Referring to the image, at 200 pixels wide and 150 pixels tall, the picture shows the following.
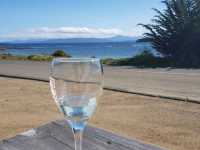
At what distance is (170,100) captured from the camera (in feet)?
31.2

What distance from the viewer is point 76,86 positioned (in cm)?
177

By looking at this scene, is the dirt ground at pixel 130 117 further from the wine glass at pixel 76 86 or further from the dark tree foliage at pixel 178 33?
the dark tree foliage at pixel 178 33

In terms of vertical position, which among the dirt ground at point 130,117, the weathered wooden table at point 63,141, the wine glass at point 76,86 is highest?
the wine glass at point 76,86

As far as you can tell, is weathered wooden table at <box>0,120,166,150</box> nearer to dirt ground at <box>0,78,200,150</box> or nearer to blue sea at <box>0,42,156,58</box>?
dirt ground at <box>0,78,200,150</box>

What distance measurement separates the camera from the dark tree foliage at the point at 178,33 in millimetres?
22922

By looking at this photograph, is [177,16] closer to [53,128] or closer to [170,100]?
[170,100]

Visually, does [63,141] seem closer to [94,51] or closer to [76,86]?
[76,86]

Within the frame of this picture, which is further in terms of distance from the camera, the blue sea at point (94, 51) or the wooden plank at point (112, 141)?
the blue sea at point (94, 51)

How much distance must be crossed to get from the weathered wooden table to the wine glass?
62cm

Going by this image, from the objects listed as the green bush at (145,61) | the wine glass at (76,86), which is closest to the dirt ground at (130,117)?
the wine glass at (76,86)

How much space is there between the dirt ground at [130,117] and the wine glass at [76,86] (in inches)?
160

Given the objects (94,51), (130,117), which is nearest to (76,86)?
(130,117)

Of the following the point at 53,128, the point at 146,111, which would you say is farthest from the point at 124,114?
the point at 53,128

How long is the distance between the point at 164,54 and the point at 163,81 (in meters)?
11.0
